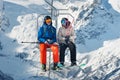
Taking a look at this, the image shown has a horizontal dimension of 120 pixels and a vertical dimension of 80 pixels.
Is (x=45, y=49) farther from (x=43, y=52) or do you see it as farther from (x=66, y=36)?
(x=66, y=36)

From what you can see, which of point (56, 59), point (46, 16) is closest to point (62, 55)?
point (56, 59)

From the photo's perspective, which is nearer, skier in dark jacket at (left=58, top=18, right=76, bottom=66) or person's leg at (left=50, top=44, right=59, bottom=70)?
person's leg at (left=50, top=44, right=59, bottom=70)

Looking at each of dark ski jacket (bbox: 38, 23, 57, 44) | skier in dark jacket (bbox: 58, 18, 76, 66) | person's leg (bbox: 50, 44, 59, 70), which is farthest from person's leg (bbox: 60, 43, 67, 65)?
dark ski jacket (bbox: 38, 23, 57, 44)

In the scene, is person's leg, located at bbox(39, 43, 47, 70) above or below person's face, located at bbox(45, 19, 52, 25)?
below

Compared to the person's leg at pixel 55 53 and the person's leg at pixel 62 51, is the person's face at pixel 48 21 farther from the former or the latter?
the person's leg at pixel 62 51

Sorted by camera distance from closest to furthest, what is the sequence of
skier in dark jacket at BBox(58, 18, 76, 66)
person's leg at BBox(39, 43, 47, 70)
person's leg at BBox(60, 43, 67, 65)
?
1. person's leg at BBox(39, 43, 47, 70)
2. skier in dark jacket at BBox(58, 18, 76, 66)
3. person's leg at BBox(60, 43, 67, 65)

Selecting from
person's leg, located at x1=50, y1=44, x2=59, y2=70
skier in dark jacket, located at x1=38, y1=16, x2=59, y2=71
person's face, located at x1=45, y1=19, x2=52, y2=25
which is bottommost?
person's leg, located at x1=50, y1=44, x2=59, y2=70

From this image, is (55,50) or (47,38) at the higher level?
(47,38)

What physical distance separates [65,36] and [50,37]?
2.88 ft

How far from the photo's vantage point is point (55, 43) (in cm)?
2820

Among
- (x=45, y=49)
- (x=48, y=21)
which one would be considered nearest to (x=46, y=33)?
(x=48, y=21)

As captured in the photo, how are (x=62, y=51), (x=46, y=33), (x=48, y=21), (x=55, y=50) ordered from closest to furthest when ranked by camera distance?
(x=55, y=50), (x=48, y=21), (x=46, y=33), (x=62, y=51)

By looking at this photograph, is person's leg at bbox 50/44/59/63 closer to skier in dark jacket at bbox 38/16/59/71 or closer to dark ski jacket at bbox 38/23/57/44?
skier in dark jacket at bbox 38/16/59/71

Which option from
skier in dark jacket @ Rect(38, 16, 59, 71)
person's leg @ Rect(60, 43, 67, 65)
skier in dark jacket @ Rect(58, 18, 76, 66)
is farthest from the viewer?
person's leg @ Rect(60, 43, 67, 65)
